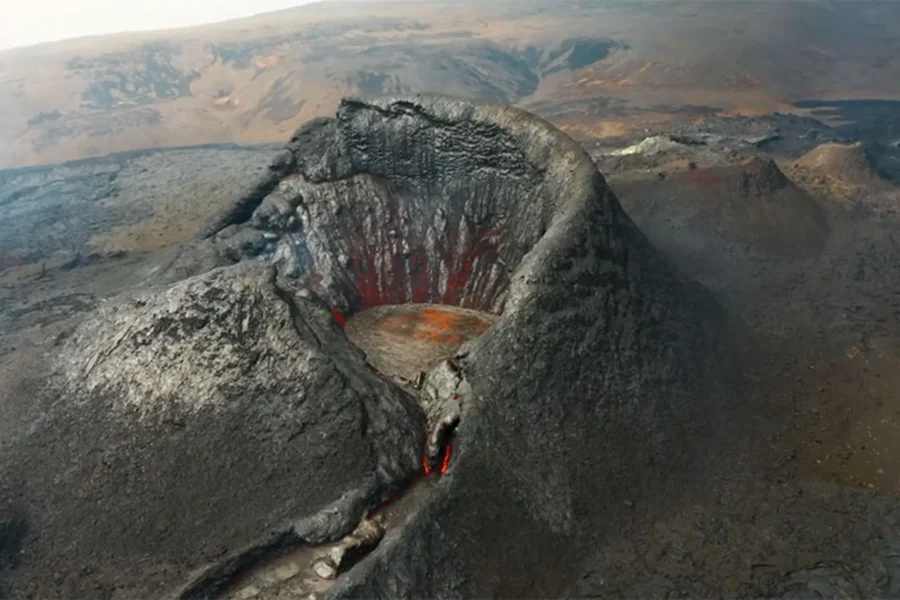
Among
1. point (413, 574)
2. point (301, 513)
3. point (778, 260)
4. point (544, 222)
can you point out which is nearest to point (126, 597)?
point (301, 513)

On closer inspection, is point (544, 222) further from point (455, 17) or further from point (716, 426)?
point (455, 17)

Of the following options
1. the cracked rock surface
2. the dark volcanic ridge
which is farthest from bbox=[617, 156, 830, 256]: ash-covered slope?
the cracked rock surface

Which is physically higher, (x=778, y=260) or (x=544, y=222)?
(x=544, y=222)

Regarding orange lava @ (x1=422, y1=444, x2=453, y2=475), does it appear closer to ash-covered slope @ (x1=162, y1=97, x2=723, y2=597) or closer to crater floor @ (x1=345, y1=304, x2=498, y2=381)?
ash-covered slope @ (x1=162, y1=97, x2=723, y2=597)

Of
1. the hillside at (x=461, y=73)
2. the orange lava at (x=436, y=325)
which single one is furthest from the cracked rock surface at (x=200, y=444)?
the hillside at (x=461, y=73)

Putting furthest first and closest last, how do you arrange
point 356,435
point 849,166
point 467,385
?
point 849,166 < point 467,385 < point 356,435

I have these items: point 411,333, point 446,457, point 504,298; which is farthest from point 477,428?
point 411,333

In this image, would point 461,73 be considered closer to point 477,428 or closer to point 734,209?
point 734,209
